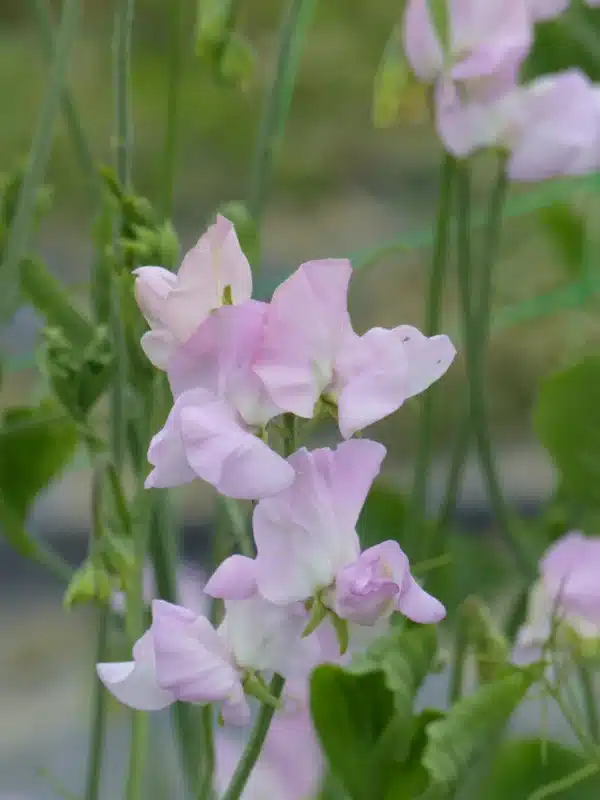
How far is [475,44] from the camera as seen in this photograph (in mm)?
451

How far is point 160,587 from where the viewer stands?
431 millimetres

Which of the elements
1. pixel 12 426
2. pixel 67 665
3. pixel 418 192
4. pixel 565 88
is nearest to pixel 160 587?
pixel 12 426

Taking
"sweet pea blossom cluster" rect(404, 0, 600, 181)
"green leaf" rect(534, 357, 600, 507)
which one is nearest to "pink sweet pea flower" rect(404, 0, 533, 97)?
"sweet pea blossom cluster" rect(404, 0, 600, 181)

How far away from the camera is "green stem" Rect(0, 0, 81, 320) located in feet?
1.29

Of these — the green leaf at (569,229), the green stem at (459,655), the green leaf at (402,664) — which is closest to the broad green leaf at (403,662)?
the green leaf at (402,664)

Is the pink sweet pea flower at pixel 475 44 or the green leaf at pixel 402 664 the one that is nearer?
the green leaf at pixel 402 664

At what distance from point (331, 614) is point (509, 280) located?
5.36ft

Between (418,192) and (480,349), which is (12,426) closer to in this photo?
(480,349)

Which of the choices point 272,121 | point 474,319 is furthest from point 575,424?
point 272,121

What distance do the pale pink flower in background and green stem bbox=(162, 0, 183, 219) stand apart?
0.63ft

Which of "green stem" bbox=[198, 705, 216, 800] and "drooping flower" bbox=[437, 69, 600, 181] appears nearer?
"green stem" bbox=[198, 705, 216, 800]

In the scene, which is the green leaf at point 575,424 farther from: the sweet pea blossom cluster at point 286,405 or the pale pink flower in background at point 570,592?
the sweet pea blossom cluster at point 286,405

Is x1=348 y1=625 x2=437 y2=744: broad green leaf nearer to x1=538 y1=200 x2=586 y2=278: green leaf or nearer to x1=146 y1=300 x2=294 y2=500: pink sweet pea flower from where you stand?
x1=146 y1=300 x2=294 y2=500: pink sweet pea flower

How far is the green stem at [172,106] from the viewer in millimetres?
442
